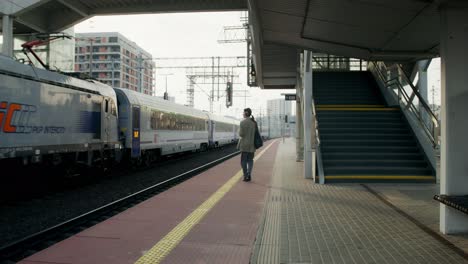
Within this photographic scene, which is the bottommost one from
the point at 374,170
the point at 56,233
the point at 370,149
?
the point at 56,233

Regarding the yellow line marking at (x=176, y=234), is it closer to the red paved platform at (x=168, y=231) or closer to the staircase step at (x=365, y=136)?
the red paved platform at (x=168, y=231)

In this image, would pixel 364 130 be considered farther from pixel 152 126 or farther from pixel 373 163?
pixel 152 126

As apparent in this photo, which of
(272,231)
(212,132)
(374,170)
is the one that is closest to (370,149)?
(374,170)

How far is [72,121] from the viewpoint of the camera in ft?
33.0

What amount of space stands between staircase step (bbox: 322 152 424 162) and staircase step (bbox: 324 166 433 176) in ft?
1.75

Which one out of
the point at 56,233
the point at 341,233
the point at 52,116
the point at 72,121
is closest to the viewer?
the point at 341,233

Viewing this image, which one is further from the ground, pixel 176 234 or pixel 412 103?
pixel 412 103

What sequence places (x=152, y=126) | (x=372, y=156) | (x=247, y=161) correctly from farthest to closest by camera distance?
(x=152, y=126)
(x=247, y=161)
(x=372, y=156)

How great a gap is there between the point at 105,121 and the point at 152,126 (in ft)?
14.2

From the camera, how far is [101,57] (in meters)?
108

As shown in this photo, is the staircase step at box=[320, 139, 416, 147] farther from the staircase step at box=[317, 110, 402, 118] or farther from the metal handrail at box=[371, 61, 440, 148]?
the staircase step at box=[317, 110, 402, 118]

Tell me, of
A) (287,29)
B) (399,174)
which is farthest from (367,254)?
(399,174)

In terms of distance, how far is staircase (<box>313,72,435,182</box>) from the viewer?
1009cm

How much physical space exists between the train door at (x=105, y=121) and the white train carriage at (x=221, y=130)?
1790 cm
